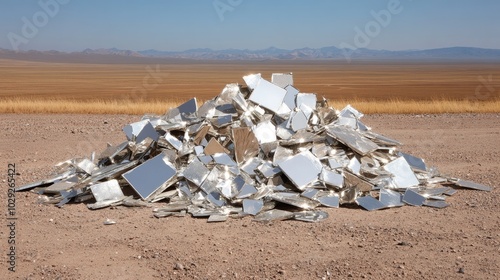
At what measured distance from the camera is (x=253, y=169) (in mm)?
8422

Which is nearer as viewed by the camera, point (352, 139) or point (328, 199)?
point (328, 199)

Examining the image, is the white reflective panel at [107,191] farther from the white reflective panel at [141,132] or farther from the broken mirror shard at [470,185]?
the broken mirror shard at [470,185]

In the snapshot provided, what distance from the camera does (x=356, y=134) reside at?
373 inches

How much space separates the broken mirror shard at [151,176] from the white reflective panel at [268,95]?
2166mm

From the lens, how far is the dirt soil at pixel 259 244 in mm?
5773

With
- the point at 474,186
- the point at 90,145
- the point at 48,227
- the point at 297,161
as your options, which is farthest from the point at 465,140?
the point at 48,227

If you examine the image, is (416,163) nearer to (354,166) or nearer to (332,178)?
(354,166)

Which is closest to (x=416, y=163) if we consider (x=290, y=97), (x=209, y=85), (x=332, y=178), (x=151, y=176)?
(x=332, y=178)

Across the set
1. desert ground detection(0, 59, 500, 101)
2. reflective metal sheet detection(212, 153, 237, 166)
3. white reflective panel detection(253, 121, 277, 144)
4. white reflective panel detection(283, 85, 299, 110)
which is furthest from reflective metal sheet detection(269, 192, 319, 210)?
desert ground detection(0, 59, 500, 101)

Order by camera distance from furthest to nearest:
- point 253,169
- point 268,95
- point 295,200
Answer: point 268,95, point 253,169, point 295,200

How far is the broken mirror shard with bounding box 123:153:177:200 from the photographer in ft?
27.0

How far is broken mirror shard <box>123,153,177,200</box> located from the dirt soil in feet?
1.19

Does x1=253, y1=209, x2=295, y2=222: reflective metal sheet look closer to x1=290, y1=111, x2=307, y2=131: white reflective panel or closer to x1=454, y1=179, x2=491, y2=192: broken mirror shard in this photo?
x1=290, y1=111, x2=307, y2=131: white reflective panel

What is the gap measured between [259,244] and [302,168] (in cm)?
201
